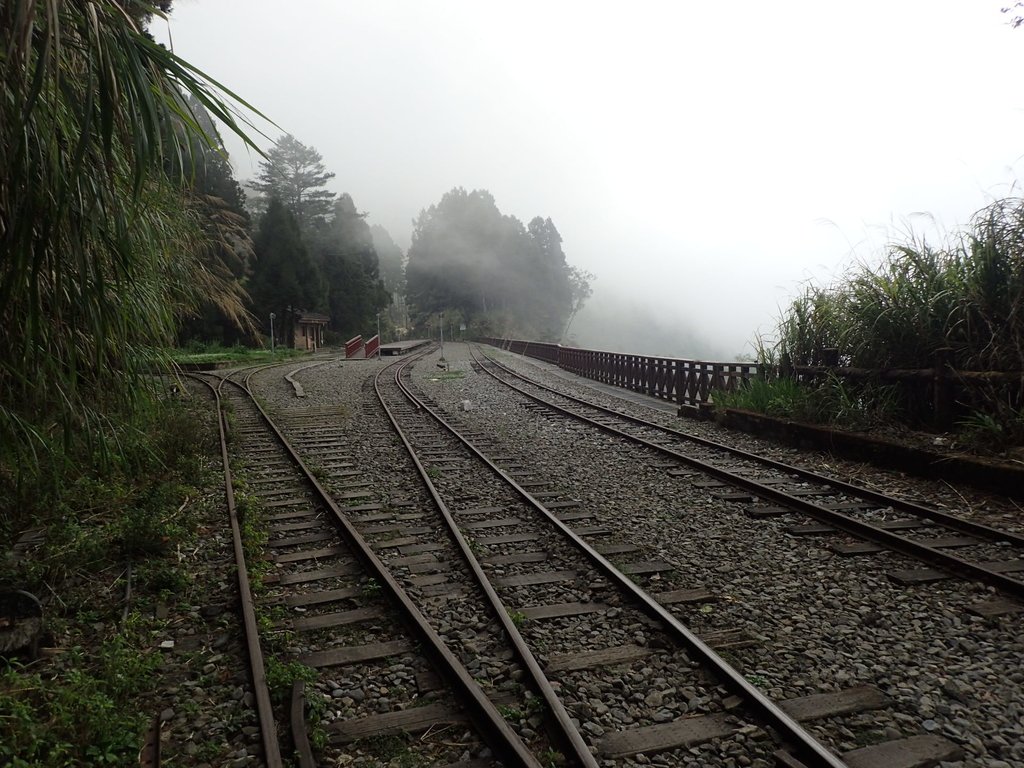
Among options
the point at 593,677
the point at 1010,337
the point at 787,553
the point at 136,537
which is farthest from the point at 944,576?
the point at 136,537

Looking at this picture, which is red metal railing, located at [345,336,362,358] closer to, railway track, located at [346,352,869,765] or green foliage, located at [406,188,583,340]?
railway track, located at [346,352,869,765]

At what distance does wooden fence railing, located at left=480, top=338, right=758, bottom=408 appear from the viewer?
11180 mm

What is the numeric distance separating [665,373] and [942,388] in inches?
287

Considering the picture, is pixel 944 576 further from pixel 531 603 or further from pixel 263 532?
pixel 263 532

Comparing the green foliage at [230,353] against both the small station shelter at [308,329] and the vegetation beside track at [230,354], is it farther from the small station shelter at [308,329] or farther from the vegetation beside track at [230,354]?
the small station shelter at [308,329]

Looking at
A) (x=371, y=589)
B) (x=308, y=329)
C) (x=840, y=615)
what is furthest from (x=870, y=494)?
(x=308, y=329)

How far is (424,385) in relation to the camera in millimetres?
16781

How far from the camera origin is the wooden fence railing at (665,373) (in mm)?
11180

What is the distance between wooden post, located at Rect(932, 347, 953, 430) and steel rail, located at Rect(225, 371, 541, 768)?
20.5 ft

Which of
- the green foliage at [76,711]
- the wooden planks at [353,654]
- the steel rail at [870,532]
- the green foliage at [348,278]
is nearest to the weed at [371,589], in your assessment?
the wooden planks at [353,654]

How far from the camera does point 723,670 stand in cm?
290

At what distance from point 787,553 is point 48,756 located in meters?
4.35

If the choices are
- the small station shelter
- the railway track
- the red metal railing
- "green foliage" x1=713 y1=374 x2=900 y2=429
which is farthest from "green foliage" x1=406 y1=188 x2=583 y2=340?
the railway track

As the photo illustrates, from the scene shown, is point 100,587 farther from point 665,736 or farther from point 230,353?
point 230,353
